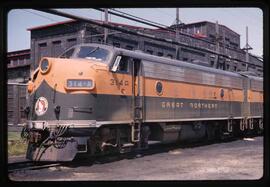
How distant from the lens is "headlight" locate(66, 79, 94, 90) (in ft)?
30.5

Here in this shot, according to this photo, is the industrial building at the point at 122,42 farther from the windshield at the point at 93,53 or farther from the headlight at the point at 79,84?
the headlight at the point at 79,84

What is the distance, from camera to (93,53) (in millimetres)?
10281

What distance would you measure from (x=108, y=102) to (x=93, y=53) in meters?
1.41

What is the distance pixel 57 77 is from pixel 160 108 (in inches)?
139

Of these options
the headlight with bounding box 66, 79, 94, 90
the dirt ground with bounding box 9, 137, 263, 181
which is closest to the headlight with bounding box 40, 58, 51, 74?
the headlight with bounding box 66, 79, 94, 90

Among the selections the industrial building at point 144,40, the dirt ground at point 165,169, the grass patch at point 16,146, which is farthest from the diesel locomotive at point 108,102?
the grass patch at point 16,146

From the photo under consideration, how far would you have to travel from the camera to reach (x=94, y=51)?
1033cm

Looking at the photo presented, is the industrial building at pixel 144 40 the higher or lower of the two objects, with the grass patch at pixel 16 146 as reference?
higher

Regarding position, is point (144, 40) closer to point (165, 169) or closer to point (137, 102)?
point (137, 102)

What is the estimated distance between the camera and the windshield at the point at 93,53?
1018 centimetres

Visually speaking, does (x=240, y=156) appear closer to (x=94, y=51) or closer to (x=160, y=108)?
(x=160, y=108)

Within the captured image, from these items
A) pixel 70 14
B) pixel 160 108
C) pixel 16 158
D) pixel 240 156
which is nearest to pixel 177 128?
pixel 160 108

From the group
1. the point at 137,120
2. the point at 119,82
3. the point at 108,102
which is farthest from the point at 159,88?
the point at 108,102

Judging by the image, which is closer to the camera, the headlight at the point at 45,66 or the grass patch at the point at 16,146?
the headlight at the point at 45,66
